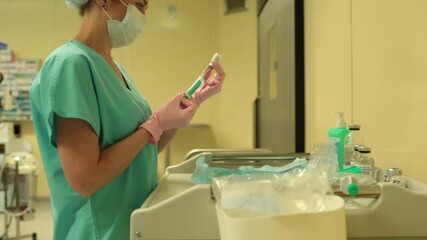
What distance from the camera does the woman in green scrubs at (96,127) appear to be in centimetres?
87

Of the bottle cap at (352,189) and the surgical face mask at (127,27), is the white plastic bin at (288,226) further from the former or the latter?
the surgical face mask at (127,27)

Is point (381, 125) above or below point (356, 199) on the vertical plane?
above

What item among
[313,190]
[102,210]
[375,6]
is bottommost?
[102,210]

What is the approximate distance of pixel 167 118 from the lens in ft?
3.35

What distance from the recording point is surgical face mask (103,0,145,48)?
113cm

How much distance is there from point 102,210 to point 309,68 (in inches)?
48.6

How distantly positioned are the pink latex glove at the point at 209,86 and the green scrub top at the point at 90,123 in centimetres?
20

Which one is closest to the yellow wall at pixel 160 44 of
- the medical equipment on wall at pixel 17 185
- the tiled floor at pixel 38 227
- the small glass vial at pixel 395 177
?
the tiled floor at pixel 38 227

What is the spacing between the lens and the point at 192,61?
4566mm

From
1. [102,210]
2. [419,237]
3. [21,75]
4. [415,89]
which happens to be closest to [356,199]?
[419,237]

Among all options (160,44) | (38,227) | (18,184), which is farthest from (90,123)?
(160,44)

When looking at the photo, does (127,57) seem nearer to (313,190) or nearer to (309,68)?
(309,68)

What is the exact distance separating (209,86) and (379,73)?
1.68 feet

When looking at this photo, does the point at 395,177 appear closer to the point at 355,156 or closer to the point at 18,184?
the point at 355,156
